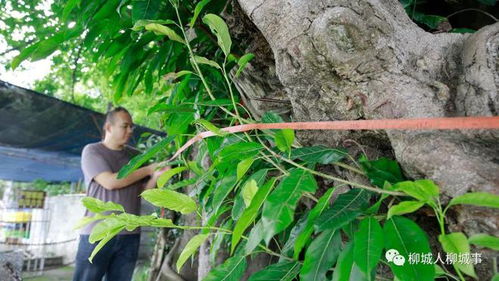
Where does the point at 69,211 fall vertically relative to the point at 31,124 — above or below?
below

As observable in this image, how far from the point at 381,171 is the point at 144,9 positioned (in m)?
0.85

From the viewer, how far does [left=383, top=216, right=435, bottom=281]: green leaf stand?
0.54 metres

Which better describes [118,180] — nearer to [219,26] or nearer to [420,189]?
[219,26]

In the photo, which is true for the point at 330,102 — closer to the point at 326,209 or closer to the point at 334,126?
the point at 334,126

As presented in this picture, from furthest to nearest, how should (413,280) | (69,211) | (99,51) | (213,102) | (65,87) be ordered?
(65,87), (69,211), (99,51), (213,102), (413,280)

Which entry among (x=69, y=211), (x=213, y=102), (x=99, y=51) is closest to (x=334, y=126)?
(x=213, y=102)

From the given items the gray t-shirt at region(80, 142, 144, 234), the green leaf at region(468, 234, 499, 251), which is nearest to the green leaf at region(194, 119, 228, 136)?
the green leaf at region(468, 234, 499, 251)

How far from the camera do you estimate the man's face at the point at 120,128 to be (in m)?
2.18

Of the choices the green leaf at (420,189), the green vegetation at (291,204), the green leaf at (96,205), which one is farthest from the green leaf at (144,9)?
the green leaf at (420,189)

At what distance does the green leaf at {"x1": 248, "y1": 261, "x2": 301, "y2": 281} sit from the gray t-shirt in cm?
149

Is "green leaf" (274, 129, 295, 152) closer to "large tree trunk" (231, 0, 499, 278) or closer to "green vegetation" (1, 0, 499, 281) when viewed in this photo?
"green vegetation" (1, 0, 499, 281)

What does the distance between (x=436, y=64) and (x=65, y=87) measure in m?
8.54

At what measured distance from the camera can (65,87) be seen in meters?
8.03

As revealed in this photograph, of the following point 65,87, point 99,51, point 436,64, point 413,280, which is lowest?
point 413,280
